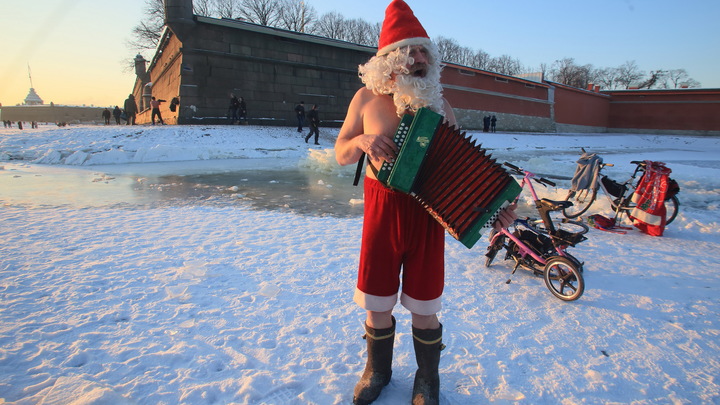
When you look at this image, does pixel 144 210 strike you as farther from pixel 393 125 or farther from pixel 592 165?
pixel 592 165

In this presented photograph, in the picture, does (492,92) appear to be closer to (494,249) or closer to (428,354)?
(494,249)

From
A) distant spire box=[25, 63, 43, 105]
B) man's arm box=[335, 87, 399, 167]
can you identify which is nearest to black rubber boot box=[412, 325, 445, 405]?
man's arm box=[335, 87, 399, 167]

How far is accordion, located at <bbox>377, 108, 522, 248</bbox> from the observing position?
1740 millimetres

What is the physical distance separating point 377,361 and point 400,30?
1757 millimetres

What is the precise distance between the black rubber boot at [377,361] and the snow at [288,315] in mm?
95

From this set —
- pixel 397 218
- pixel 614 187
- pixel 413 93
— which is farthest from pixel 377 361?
pixel 614 187

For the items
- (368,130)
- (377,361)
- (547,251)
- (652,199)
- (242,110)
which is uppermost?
(242,110)

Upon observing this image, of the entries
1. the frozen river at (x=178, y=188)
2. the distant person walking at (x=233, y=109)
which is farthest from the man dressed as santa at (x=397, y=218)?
the distant person walking at (x=233, y=109)

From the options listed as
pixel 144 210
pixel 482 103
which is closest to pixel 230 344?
pixel 144 210

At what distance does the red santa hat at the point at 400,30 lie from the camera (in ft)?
6.17

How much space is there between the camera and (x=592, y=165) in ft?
19.7

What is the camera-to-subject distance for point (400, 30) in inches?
74.7

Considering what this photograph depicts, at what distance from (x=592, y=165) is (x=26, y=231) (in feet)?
26.1

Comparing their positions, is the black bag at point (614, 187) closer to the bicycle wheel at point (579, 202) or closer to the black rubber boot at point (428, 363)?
the bicycle wheel at point (579, 202)
